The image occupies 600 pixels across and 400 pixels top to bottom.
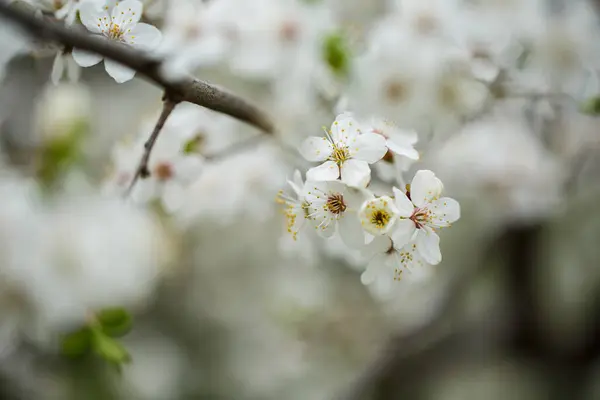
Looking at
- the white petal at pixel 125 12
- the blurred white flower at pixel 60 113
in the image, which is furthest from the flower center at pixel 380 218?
the blurred white flower at pixel 60 113

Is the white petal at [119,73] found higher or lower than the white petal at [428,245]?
higher

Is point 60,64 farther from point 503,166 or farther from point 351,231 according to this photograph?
point 503,166

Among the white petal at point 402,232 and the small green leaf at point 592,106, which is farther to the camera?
the small green leaf at point 592,106

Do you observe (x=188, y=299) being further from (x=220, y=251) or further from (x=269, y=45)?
(x=269, y=45)

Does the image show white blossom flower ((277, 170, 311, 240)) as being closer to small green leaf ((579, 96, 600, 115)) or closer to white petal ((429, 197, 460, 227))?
white petal ((429, 197, 460, 227))

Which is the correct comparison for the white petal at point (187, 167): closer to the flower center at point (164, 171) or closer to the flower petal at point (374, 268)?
the flower center at point (164, 171)

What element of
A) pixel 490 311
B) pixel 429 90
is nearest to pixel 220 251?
pixel 490 311
